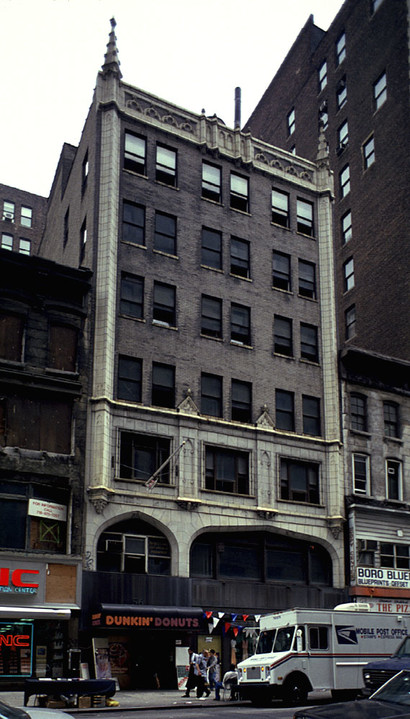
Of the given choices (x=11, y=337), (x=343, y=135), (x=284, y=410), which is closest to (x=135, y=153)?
(x=11, y=337)

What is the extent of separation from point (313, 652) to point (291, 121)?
54.4 m

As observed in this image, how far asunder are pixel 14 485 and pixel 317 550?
52.4 feet

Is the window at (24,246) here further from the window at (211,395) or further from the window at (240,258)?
the window at (211,395)

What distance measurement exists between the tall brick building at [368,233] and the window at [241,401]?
216 inches

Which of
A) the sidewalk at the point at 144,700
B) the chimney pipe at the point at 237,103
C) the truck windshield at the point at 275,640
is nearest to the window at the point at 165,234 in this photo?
the truck windshield at the point at 275,640

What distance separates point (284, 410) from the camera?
41.7 metres

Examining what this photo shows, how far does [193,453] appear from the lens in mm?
37312

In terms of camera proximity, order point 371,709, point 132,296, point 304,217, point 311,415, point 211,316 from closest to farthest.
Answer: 1. point 371,709
2. point 132,296
3. point 211,316
4. point 311,415
5. point 304,217

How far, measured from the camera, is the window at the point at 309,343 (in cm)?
4356

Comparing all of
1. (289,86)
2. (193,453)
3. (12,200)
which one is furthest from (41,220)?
(193,453)

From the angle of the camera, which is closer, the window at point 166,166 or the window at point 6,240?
the window at point 166,166

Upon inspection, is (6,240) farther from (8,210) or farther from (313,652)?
(313,652)

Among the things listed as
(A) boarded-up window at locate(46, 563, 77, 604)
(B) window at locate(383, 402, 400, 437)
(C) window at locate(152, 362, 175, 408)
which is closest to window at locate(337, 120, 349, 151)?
(B) window at locate(383, 402, 400, 437)

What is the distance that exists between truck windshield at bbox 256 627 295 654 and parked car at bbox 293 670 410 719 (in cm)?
1277
